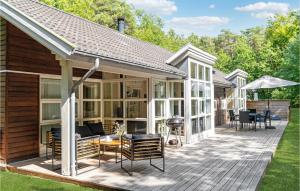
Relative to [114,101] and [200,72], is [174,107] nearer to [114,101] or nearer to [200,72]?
[200,72]

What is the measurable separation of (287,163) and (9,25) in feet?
25.9

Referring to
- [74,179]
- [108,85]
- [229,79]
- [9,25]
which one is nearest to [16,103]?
[9,25]

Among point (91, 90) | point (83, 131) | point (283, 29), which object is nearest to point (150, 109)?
point (91, 90)

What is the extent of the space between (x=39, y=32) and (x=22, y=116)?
2520mm

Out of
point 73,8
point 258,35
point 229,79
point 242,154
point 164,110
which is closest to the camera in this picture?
point 242,154

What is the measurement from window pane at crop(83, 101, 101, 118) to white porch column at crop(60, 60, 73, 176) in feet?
11.6

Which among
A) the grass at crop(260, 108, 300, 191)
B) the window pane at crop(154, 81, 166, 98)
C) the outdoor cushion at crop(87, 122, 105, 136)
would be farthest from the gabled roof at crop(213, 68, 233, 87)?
the outdoor cushion at crop(87, 122, 105, 136)

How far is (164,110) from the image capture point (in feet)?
37.9

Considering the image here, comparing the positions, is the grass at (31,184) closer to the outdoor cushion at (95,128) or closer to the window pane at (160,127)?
the outdoor cushion at (95,128)

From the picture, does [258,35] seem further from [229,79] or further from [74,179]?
[74,179]

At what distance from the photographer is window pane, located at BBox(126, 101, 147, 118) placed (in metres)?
10.4

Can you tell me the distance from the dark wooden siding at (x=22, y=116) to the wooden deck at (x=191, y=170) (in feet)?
→ 1.16

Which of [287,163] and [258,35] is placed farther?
[258,35]

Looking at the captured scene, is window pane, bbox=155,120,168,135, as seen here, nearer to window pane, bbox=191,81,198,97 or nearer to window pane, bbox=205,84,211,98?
window pane, bbox=191,81,198,97
